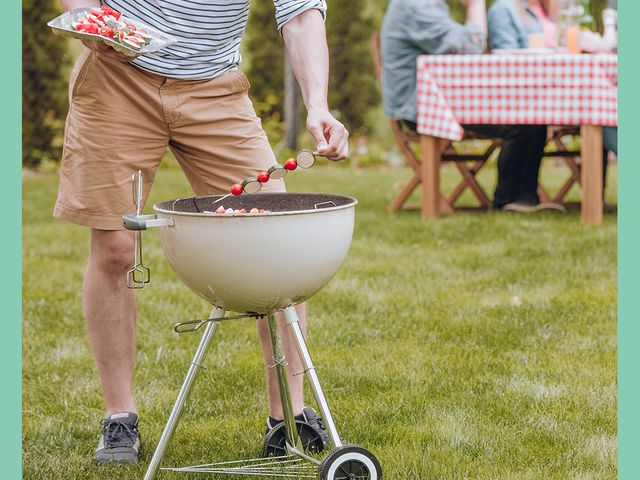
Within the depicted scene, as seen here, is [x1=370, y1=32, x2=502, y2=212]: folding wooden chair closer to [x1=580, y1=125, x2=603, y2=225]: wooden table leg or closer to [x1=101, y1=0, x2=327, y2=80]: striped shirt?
[x1=580, y1=125, x2=603, y2=225]: wooden table leg

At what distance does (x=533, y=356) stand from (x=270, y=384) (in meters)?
1.10

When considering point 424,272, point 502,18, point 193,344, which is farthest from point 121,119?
point 502,18

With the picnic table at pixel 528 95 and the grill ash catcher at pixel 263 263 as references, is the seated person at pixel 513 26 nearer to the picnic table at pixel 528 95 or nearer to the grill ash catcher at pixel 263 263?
the picnic table at pixel 528 95

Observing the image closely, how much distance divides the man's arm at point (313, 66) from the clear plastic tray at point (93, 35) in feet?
1.01

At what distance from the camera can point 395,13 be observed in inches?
236

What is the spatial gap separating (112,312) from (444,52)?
3.92 m

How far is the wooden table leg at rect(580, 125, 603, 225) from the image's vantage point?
5699mm

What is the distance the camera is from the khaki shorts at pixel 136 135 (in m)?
2.40

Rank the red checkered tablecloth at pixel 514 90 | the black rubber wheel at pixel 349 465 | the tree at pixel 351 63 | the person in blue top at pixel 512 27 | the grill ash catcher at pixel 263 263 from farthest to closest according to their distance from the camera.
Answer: the tree at pixel 351 63
the person in blue top at pixel 512 27
the red checkered tablecloth at pixel 514 90
the black rubber wheel at pixel 349 465
the grill ash catcher at pixel 263 263

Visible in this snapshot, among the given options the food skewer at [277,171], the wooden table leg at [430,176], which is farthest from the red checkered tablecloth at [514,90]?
the food skewer at [277,171]

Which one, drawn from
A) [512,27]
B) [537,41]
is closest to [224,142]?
[537,41]

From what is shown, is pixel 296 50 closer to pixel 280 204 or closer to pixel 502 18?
pixel 280 204

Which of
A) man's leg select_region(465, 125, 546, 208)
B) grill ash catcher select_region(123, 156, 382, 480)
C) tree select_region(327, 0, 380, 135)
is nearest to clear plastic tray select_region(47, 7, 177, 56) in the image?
grill ash catcher select_region(123, 156, 382, 480)

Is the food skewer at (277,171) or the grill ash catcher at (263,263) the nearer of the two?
the grill ash catcher at (263,263)
